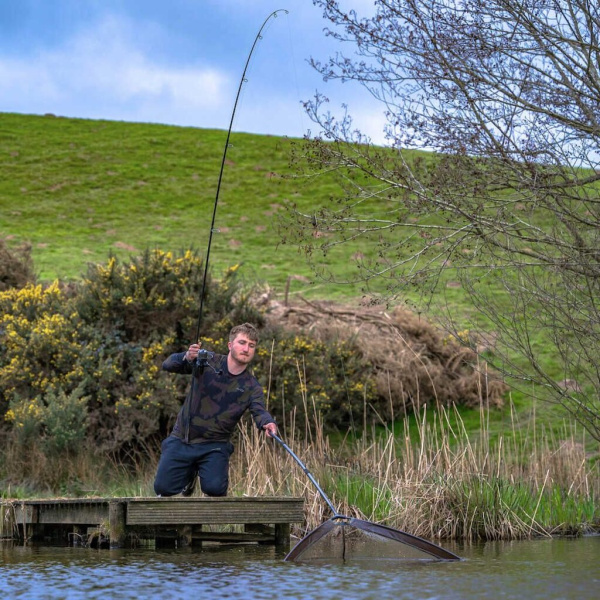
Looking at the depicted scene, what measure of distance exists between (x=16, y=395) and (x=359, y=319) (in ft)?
23.9

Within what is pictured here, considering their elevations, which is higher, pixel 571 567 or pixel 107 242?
pixel 107 242

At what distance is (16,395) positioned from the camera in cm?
1502

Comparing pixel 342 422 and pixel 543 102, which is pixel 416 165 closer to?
pixel 543 102

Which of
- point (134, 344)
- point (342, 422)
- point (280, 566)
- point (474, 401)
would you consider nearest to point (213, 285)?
point (134, 344)

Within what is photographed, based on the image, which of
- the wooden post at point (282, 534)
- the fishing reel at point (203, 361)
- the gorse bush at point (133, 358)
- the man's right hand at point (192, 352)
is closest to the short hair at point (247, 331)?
the fishing reel at point (203, 361)

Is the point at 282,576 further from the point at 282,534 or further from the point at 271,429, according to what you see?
the point at 282,534

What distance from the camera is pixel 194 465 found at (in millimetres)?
9617

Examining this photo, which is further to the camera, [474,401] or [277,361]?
[474,401]

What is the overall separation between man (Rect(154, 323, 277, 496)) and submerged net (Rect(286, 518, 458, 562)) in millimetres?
1429

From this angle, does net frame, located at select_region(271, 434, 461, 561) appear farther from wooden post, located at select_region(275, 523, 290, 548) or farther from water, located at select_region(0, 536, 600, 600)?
wooden post, located at select_region(275, 523, 290, 548)

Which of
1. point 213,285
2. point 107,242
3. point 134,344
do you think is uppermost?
point 107,242

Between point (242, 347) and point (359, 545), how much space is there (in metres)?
2.11

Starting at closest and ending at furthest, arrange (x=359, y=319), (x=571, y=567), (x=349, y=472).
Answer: (x=571, y=567), (x=349, y=472), (x=359, y=319)

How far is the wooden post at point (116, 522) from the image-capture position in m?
9.30
